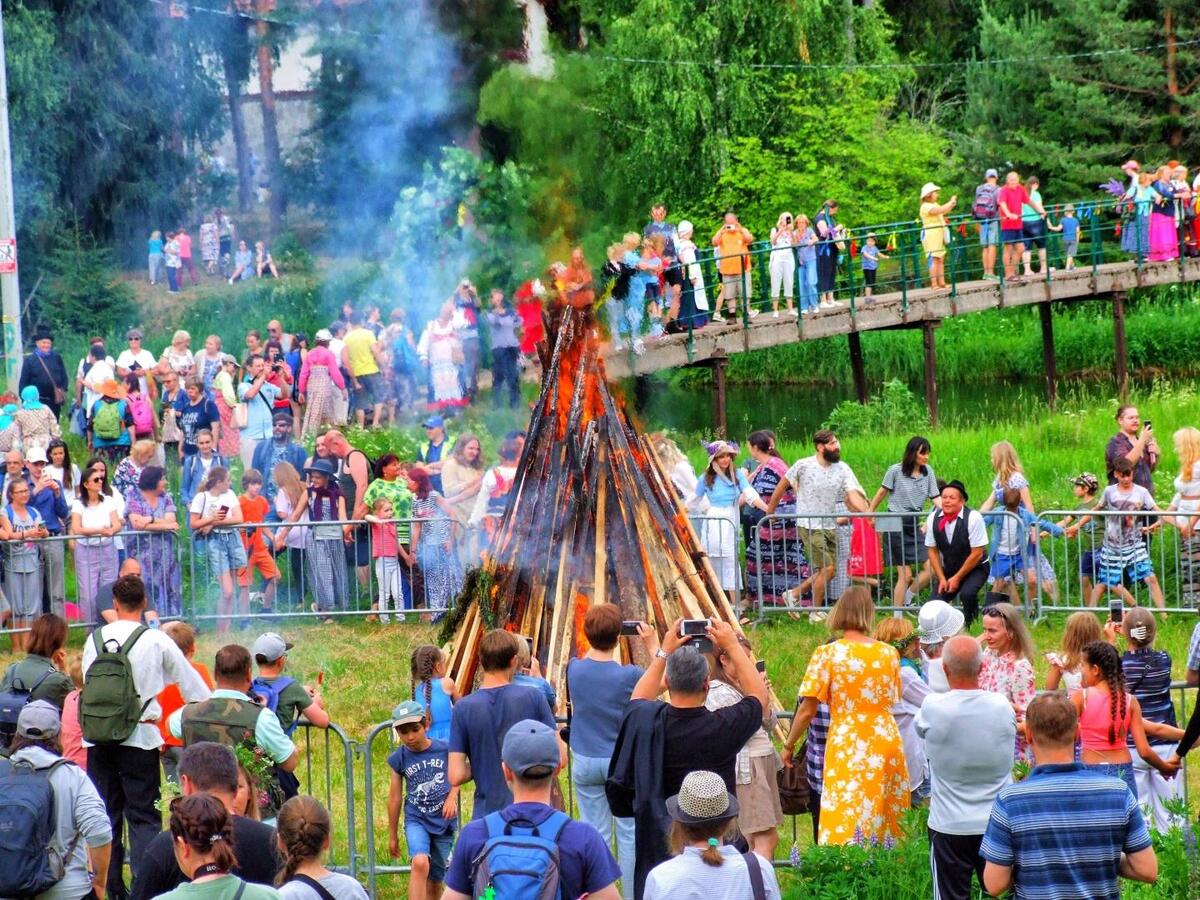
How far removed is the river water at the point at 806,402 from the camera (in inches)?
1246

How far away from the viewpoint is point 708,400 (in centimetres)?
3781

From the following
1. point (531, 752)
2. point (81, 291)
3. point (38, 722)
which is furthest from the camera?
point (81, 291)

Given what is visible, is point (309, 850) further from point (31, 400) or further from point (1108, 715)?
point (31, 400)

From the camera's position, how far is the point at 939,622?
36.7 ft

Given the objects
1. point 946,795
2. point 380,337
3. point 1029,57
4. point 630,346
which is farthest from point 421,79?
point 1029,57

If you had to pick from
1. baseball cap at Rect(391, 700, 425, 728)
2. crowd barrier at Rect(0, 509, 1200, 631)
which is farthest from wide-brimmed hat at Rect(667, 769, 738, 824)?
crowd barrier at Rect(0, 509, 1200, 631)

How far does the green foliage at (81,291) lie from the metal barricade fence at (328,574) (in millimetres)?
16110

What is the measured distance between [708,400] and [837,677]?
27.4m

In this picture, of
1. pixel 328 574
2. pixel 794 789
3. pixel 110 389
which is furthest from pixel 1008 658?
pixel 110 389

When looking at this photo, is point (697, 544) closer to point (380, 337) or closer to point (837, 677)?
point (837, 677)

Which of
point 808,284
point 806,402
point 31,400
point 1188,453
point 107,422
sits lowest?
point 1188,453

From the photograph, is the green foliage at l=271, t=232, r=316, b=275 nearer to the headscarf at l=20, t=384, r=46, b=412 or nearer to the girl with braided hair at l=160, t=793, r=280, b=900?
the headscarf at l=20, t=384, r=46, b=412

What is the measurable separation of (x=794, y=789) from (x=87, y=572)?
8.30 metres

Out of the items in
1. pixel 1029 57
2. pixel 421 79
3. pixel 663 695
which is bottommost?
pixel 663 695
